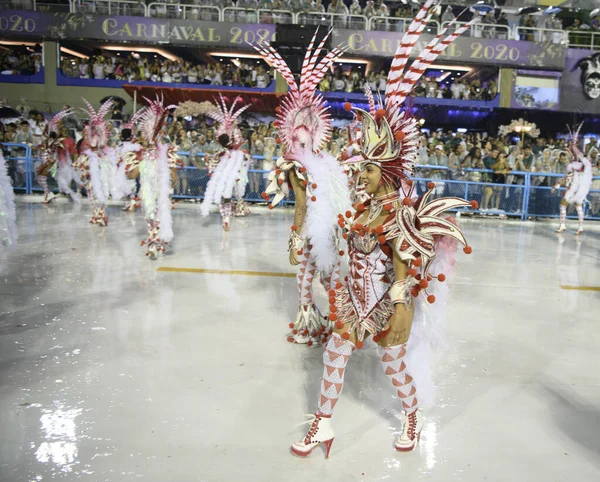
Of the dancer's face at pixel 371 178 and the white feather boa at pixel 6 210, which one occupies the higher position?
the dancer's face at pixel 371 178

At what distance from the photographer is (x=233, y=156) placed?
35.0 feet

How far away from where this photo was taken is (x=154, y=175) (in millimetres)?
7543

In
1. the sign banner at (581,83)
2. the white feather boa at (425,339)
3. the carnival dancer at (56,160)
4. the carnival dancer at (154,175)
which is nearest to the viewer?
the white feather boa at (425,339)

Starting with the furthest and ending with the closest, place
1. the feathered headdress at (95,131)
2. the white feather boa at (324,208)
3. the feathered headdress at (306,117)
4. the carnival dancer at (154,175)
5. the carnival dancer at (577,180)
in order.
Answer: the carnival dancer at (577,180) → the feathered headdress at (95,131) → the carnival dancer at (154,175) → the feathered headdress at (306,117) → the white feather boa at (324,208)

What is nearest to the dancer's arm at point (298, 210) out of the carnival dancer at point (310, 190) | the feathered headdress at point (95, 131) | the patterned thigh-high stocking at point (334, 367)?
the carnival dancer at point (310, 190)

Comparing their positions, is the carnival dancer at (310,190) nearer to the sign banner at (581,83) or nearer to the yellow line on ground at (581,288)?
the yellow line on ground at (581,288)

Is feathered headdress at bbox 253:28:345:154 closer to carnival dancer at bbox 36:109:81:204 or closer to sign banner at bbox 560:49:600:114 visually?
carnival dancer at bbox 36:109:81:204

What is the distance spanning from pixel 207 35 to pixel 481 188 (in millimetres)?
11328

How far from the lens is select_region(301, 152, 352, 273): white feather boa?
14.4ft

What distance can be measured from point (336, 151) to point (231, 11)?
9797mm

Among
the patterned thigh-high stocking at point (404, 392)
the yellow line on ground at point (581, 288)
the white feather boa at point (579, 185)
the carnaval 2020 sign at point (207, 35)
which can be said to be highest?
the carnaval 2020 sign at point (207, 35)

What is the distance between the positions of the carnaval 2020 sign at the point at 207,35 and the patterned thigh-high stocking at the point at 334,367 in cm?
1837

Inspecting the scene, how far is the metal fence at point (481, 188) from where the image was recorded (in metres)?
13.7

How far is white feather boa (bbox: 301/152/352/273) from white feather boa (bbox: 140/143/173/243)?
3.53 metres
